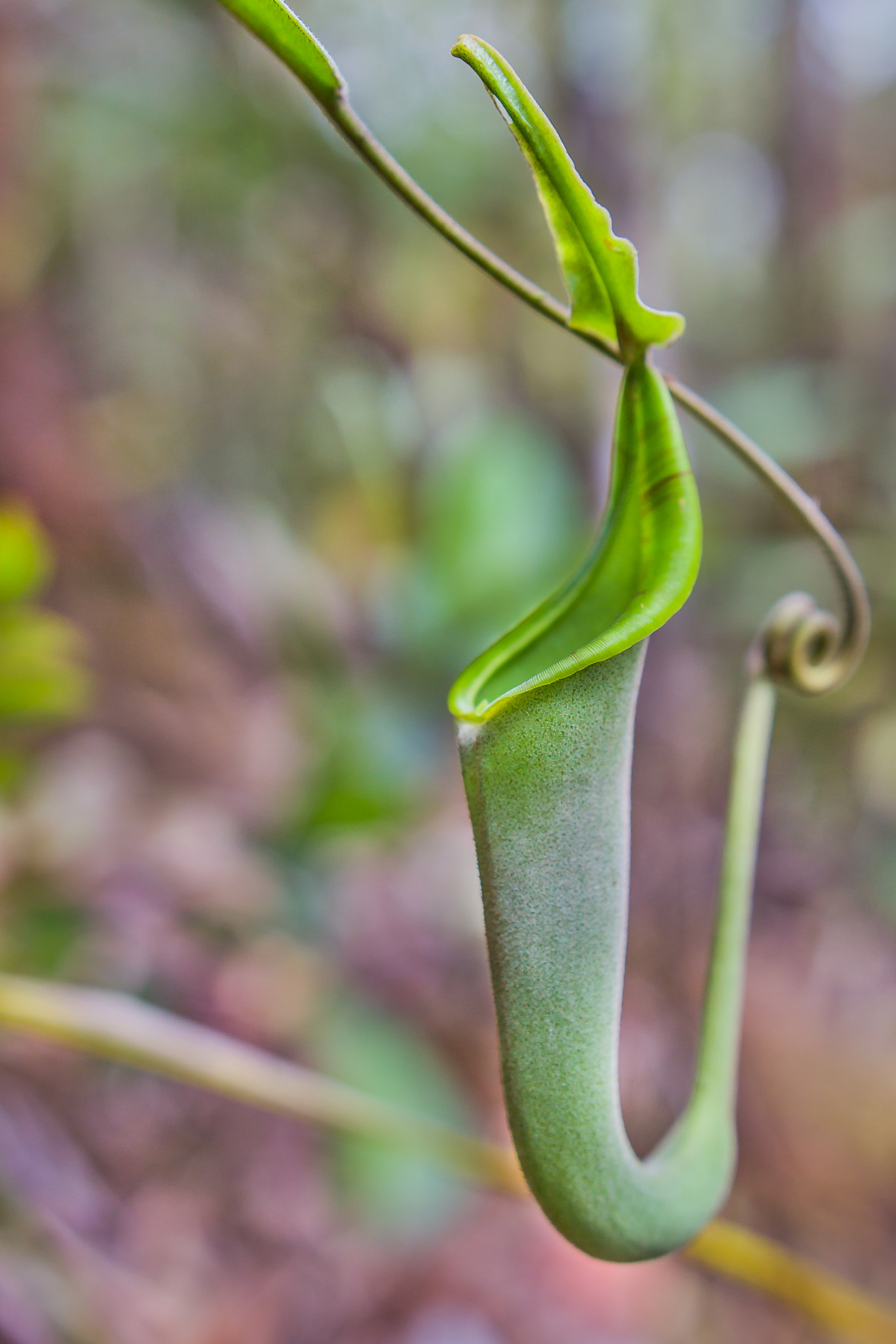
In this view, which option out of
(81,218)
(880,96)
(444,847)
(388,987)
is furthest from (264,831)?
(880,96)

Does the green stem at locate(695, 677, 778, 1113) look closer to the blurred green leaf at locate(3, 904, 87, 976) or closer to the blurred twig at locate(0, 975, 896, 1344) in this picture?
the blurred twig at locate(0, 975, 896, 1344)

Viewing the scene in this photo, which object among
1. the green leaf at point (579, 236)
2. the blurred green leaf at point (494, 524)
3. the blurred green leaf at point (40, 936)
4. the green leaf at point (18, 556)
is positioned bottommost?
the blurred green leaf at point (40, 936)

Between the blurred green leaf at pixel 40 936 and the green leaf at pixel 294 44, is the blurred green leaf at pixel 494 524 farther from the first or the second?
the green leaf at pixel 294 44

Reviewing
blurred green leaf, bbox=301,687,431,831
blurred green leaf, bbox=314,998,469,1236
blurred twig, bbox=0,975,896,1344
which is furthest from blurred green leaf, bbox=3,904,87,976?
blurred green leaf, bbox=314,998,469,1236

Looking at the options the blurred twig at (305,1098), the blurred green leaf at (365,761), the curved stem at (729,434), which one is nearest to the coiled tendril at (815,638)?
the curved stem at (729,434)

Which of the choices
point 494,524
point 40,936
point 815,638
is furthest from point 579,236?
point 494,524

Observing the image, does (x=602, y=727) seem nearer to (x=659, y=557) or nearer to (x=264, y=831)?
(x=659, y=557)
